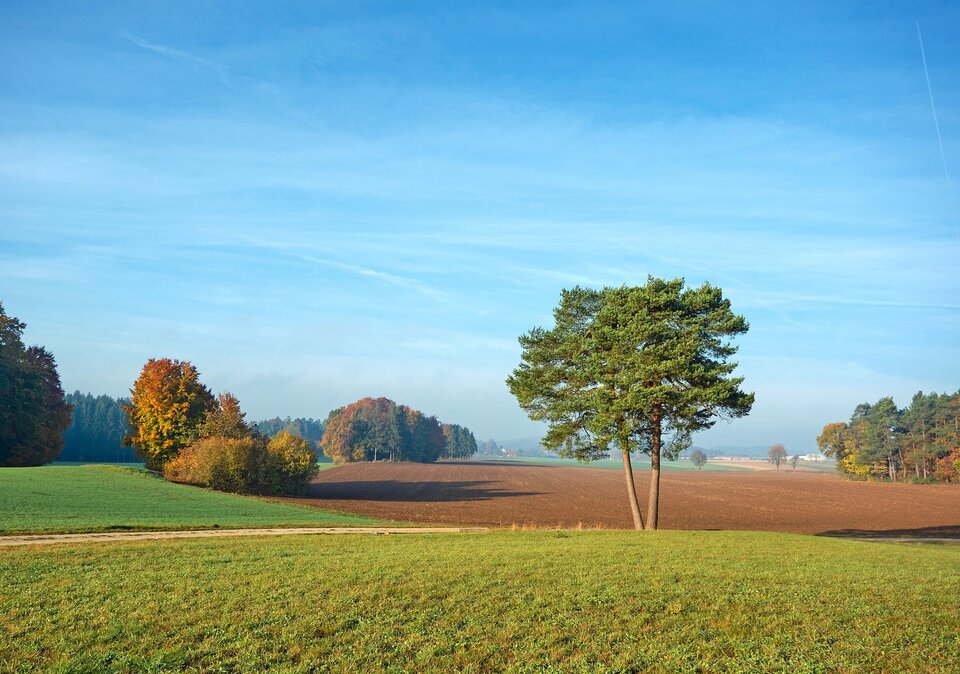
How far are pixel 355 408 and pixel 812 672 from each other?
625ft

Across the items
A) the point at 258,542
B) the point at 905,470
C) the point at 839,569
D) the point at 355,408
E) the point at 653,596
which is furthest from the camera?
the point at 355,408

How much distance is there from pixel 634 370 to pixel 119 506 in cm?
3044

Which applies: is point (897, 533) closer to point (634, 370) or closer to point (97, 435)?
point (634, 370)

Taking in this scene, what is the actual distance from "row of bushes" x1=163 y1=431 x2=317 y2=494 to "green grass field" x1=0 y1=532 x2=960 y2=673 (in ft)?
133

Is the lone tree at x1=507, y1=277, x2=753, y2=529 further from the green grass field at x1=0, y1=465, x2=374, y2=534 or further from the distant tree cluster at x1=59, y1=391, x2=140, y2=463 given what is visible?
the distant tree cluster at x1=59, y1=391, x2=140, y2=463

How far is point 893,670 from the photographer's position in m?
9.31

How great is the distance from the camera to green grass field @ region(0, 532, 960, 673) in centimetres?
938

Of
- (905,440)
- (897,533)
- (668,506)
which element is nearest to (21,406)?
(668,506)

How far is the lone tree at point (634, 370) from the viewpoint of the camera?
31.2m

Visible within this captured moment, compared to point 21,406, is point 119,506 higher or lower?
lower

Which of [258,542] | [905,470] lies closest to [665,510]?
[258,542]

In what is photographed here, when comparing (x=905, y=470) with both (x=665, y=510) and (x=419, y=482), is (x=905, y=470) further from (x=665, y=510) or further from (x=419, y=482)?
(x=419, y=482)

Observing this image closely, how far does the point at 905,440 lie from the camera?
393ft

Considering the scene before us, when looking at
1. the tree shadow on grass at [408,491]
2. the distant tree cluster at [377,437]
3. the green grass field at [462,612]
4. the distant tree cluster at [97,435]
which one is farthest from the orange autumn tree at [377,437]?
the green grass field at [462,612]
